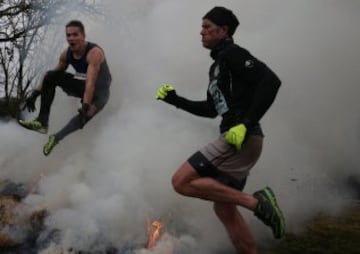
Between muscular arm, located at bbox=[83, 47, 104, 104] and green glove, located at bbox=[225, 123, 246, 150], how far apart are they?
8.79ft

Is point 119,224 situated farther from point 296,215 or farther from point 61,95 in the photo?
point 61,95

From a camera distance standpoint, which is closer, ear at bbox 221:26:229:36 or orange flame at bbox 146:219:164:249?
ear at bbox 221:26:229:36

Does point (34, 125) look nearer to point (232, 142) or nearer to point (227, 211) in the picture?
point (227, 211)

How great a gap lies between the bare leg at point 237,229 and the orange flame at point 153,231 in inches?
30.8

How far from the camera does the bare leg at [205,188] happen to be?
3766 millimetres

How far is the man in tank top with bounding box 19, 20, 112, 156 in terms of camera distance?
19.5ft

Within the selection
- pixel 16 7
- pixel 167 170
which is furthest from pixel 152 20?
pixel 16 7

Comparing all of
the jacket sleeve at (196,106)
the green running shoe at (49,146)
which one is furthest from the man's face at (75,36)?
the jacket sleeve at (196,106)

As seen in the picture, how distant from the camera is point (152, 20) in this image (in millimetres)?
7969

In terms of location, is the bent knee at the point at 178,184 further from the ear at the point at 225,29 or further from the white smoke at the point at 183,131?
the ear at the point at 225,29

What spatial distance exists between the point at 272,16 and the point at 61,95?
317 centimetres

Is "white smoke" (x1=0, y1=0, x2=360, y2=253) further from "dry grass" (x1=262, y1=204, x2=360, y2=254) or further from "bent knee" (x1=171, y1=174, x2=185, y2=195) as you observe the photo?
"bent knee" (x1=171, y1=174, x2=185, y2=195)

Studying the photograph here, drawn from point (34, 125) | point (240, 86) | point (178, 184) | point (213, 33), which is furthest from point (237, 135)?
point (34, 125)

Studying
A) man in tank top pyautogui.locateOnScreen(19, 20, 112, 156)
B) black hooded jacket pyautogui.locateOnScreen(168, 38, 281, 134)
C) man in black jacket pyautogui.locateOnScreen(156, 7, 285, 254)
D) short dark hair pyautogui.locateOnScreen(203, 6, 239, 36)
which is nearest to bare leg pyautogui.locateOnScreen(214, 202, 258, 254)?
man in black jacket pyautogui.locateOnScreen(156, 7, 285, 254)
